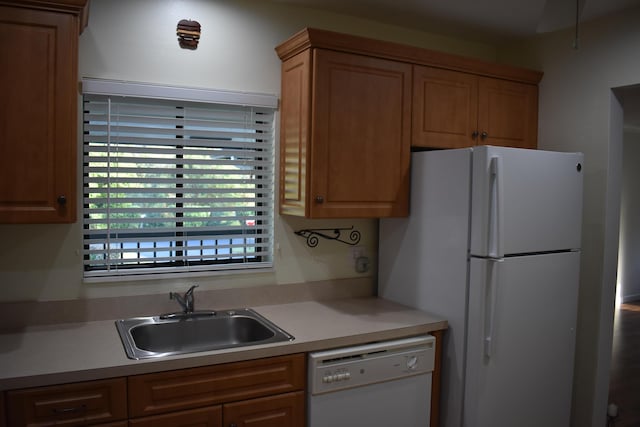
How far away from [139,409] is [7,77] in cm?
135

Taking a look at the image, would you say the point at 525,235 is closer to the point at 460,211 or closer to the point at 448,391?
the point at 460,211

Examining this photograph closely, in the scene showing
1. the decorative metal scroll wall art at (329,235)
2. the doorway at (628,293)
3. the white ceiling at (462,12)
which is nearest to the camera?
the white ceiling at (462,12)

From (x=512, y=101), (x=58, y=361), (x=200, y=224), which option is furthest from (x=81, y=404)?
(x=512, y=101)

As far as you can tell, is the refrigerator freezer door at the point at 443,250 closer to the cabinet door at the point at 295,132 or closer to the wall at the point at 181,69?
the wall at the point at 181,69

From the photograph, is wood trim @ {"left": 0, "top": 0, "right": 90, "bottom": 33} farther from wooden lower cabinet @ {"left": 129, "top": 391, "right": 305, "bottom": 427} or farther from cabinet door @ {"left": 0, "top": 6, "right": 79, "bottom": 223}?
wooden lower cabinet @ {"left": 129, "top": 391, "right": 305, "bottom": 427}

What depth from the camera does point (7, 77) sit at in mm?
1941

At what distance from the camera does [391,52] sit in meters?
2.63

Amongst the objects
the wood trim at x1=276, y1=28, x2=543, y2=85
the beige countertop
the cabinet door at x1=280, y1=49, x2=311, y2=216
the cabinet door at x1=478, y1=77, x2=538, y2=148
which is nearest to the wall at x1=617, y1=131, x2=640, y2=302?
the cabinet door at x1=478, y1=77, x2=538, y2=148

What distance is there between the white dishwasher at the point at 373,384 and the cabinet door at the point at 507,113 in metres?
1.27

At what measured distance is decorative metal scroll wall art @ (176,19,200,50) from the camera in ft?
8.17

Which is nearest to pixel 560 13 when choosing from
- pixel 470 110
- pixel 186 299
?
pixel 470 110

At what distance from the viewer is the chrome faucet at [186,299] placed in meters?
2.53

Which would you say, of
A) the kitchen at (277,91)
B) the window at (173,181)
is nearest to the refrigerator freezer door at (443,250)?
the kitchen at (277,91)

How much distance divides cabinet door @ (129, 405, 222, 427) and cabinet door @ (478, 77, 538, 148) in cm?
202
